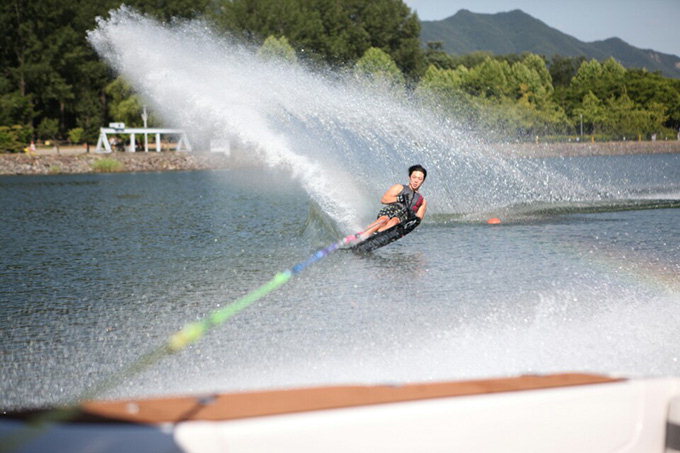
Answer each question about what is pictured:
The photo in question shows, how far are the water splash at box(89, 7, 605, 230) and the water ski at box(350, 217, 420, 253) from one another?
246 centimetres

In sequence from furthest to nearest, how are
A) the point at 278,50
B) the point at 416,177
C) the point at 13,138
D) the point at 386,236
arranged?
the point at 278,50, the point at 13,138, the point at 386,236, the point at 416,177

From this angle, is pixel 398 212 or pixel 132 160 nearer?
pixel 398 212

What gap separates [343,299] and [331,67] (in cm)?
5740

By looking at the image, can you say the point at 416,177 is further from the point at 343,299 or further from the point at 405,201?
the point at 343,299

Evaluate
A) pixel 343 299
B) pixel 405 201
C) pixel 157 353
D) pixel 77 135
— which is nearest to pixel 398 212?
pixel 405 201

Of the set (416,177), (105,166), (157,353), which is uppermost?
(416,177)

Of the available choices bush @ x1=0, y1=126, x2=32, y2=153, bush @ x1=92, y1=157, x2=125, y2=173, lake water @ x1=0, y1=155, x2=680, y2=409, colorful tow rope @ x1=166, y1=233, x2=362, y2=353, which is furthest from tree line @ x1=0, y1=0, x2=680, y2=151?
colorful tow rope @ x1=166, y1=233, x2=362, y2=353

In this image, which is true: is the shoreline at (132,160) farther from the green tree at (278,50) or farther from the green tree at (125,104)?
the green tree at (278,50)

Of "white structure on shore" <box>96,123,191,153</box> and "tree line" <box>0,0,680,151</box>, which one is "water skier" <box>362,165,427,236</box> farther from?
"white structure on shore" <box>96,123,191,153</box>

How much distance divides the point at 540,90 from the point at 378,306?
60636mm

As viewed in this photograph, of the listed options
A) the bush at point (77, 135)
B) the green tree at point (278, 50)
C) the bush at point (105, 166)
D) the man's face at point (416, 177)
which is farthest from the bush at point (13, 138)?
the man's face at point (416, 177)

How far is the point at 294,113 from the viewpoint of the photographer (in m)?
15.7

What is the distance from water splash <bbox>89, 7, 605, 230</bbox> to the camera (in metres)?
14.7

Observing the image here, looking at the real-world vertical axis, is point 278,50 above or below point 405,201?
above
